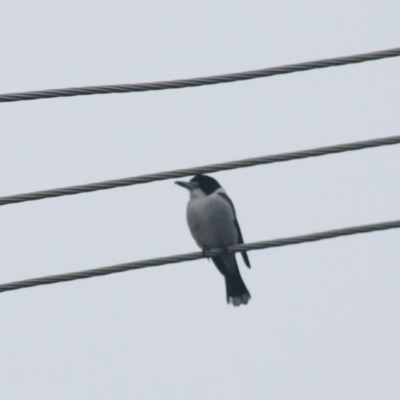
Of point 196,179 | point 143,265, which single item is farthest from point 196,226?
point 143,265

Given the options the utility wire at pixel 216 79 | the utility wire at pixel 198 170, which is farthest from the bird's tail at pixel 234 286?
the utility wire at pixel 216 79

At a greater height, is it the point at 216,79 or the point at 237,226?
the point at 237,226

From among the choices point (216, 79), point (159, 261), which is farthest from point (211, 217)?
point (216, 79)

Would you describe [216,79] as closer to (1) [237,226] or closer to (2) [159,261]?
(2) [159,261]

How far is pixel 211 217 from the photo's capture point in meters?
10.7

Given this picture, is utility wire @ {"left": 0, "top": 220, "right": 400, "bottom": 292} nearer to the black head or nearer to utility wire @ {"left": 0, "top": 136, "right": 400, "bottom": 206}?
utility wire @ {"left": 0, "top": 136, "right": 400, "bottom": 206}

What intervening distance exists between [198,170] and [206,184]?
3.43m

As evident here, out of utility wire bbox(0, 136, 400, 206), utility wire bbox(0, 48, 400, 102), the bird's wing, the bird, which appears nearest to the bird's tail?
the bird

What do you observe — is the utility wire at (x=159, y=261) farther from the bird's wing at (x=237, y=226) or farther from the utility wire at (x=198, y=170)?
the bird's wing at (x=237, y=226)

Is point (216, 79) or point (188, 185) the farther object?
point (188, 185)

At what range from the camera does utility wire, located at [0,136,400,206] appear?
7.43 meters

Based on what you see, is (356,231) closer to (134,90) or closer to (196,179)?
(134,90)

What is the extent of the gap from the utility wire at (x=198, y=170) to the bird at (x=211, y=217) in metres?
3.01

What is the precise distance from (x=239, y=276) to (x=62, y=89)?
14.7 feet
